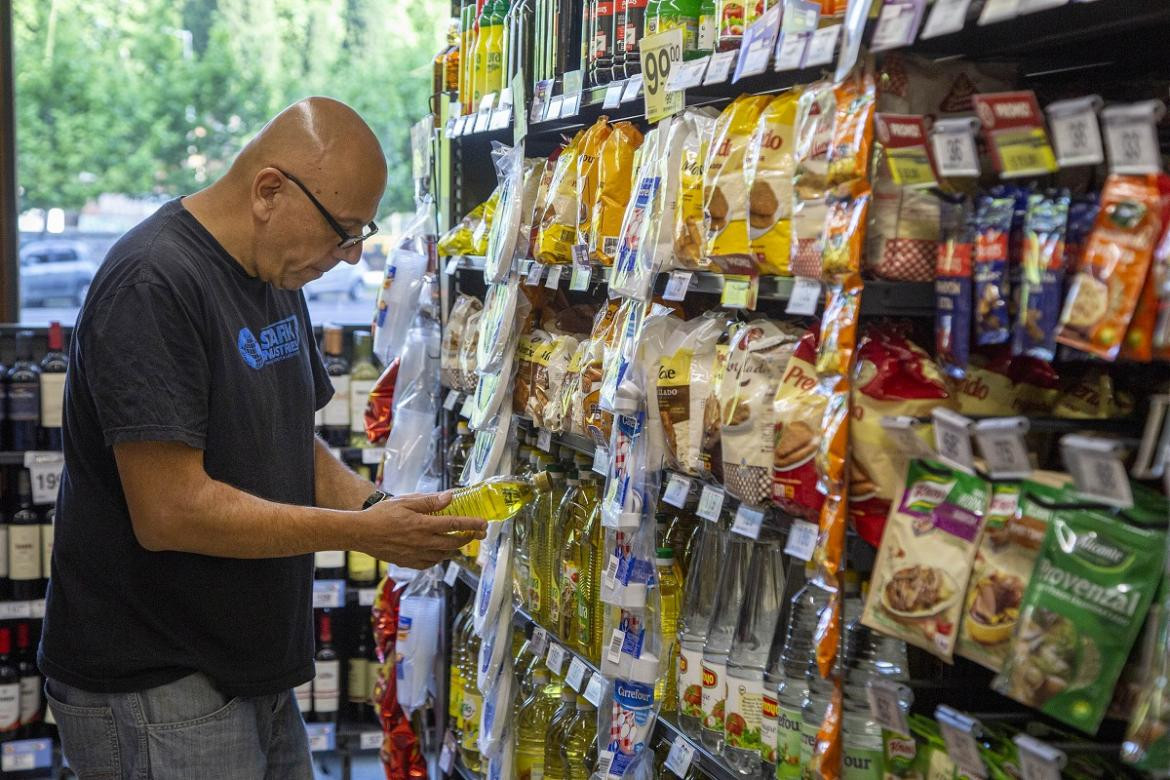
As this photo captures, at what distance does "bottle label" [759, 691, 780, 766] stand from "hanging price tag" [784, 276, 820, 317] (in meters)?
0.66

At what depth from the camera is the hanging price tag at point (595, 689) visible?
2.58 metres

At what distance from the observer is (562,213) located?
276 centimetres

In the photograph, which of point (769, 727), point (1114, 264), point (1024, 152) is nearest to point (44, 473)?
point (769, 727)

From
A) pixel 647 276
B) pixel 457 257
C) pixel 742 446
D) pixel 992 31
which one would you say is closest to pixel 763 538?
pixel 742 446

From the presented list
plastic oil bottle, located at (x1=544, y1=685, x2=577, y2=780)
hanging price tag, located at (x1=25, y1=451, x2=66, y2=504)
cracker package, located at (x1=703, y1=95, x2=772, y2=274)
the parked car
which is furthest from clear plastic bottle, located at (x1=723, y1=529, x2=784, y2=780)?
the parked car

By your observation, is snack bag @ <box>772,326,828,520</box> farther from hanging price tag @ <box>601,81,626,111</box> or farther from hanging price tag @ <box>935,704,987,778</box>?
hanging price tag @ <box>601,81,626,111</box>

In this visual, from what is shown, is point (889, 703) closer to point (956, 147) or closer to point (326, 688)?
point (956, 147)

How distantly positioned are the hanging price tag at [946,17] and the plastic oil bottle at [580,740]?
198 cm

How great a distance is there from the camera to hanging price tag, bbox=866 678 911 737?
163cm

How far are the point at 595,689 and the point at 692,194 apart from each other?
1.09m

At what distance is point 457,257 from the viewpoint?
356 centimetres

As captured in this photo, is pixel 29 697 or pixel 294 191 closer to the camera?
pixel 294 191

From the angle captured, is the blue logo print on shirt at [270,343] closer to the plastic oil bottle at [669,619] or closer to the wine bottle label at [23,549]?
the plastic oil bottle at [669,619]

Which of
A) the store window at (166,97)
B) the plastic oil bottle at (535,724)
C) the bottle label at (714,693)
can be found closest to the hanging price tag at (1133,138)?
the bottle label at (714,693)
